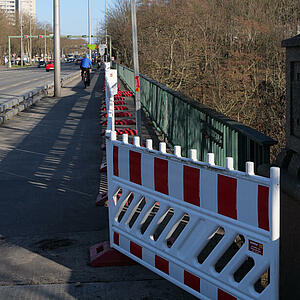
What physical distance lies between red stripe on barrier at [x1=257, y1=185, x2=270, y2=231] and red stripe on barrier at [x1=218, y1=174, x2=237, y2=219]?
228 millimetres

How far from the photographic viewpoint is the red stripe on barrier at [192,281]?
4.15 m

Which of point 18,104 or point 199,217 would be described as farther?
point 18,104

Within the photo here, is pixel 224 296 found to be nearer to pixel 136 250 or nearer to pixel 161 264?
pixel 161 264

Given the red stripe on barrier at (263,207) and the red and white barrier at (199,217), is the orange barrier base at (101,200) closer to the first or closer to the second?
the red and white barrier at (199,217)

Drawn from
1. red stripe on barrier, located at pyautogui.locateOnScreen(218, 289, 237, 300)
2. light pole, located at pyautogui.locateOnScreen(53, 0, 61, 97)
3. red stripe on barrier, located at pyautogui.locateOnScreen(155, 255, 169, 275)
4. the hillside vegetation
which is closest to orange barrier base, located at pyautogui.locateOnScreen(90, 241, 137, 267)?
red stripe on barrier, located at pyautogui.locateOnScreen(155, 255, 169, 275)

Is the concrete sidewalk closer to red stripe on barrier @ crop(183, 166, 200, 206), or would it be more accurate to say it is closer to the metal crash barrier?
the metal crash barrier

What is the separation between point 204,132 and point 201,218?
11.0 ft

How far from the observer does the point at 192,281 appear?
4.20 metres

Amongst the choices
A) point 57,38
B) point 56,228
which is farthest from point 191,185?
point 57,38

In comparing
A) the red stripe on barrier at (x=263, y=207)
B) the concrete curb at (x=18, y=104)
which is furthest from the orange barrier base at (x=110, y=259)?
the concrete curb at (x=18, y=104)

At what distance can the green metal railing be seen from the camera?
5059 millimetres

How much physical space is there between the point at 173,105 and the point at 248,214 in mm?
6819

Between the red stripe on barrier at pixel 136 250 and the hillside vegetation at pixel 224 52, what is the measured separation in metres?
21.6

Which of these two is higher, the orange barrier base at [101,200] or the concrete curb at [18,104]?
the concrete curb at [18,104]
